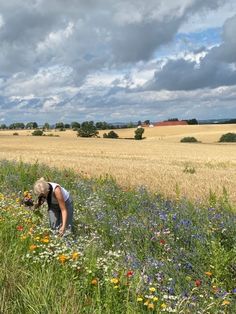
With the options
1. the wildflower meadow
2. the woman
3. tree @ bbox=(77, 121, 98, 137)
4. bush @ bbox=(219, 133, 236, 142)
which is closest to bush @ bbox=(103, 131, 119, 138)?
tree @ bbox=(77, 121, 98, 137)

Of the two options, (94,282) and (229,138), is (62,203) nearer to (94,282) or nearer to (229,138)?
(94,282)

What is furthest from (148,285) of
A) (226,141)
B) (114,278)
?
(226,141)

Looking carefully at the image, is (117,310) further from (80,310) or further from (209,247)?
(209,247)

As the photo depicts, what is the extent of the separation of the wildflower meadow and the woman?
217mm

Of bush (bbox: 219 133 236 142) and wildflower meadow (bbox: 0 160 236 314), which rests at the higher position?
wildflower meadow (bbox: 0 160 236 314)

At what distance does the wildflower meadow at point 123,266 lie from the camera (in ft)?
12.2

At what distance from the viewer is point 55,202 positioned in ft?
23.6

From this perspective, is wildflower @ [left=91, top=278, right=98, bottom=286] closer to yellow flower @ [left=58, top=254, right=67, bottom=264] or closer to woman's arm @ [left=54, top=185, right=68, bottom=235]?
yellow flower @ [left=58, top=254, right=67, bottom=264]

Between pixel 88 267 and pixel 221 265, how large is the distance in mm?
1228

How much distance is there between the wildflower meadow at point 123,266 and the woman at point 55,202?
0.22m

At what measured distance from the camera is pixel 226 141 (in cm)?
8094

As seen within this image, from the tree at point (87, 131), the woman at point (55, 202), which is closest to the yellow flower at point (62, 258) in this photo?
the woman at point (55, 202)

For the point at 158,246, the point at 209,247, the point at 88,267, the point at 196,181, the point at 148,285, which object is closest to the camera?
the point at 148,285

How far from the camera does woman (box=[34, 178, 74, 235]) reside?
6793mm
